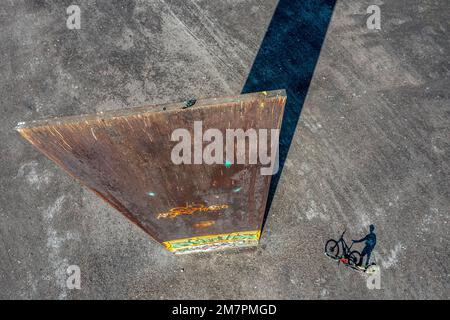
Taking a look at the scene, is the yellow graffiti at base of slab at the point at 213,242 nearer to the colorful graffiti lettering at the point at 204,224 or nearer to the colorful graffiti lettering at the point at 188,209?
the colorful graffiti lettering at the point at 204,224

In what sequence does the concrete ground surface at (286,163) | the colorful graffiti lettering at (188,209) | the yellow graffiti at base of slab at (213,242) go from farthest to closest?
the concrete ground surface at (286,163), the yellow graffiti at base of slab at (213,242), the colorful graffiti lettering at (188,209)

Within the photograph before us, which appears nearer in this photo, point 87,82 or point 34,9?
point 87,82

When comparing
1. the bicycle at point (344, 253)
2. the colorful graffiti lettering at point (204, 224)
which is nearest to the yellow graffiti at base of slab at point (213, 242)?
the colorful graffiti lettering at point (204, 224)

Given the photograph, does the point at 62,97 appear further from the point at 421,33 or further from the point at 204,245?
the point at 421,33

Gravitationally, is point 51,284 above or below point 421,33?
below

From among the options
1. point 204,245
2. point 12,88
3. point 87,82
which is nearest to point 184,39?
point 87,82

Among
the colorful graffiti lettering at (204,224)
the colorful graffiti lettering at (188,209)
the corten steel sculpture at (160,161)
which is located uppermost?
the corten steel sculpture at (160,161)

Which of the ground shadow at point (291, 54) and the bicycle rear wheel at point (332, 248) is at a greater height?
the ground shadow at point (291, 54)
